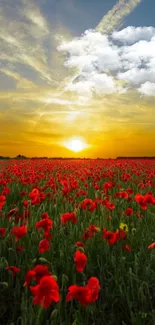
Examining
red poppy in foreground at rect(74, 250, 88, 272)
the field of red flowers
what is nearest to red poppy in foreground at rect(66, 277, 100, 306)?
the field of red flowers

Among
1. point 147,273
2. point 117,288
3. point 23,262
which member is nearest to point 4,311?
point 23,262

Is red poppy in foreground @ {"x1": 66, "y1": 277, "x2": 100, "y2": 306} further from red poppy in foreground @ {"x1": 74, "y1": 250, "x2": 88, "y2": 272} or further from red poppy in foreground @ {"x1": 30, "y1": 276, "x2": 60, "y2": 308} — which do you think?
red poppy in foreground @ {"x1": 74, "y1": 250, "x2": 88, "y2": 272}

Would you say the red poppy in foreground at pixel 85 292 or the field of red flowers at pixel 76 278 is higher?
the red poppy in foreground at pixel 85 292

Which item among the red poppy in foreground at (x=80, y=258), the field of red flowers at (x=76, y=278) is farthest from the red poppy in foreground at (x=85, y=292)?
the red poppy in foreground at (x=80, y=258)

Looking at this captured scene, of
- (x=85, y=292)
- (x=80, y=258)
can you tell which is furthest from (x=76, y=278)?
(x=85, y=292)

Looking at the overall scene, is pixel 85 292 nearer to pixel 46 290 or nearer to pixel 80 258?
pixel 46 290

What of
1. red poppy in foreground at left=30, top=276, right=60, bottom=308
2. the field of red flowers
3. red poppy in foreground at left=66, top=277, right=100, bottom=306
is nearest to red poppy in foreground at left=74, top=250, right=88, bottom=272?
the field of red flowers

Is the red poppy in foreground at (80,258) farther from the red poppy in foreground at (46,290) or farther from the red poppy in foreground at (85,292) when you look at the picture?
the red poppy in foreground at (46,290)

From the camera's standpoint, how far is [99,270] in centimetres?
325

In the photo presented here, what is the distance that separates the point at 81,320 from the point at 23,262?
982 mm

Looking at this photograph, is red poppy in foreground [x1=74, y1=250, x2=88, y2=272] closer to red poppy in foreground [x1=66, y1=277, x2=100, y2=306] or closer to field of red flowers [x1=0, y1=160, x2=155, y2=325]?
field of red flowers [x1=0, y1=160, x2=155, y2=325]

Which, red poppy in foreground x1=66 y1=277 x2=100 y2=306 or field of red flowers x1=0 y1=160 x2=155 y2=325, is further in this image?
field of red flowers x1=0 y1=160 x2=155 y2=325

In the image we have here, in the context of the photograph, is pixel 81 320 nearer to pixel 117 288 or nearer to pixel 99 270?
pixel 117 288

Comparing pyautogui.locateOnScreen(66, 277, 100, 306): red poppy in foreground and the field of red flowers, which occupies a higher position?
pyautogui.locateOnScreen(66, 277, 100, 306): red poppy in foreground
